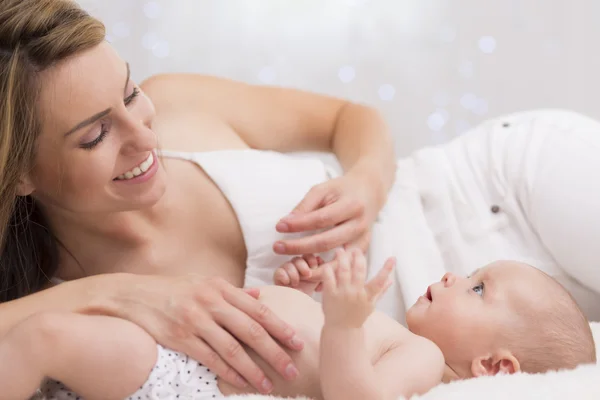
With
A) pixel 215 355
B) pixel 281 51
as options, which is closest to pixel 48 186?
pixel 215 355

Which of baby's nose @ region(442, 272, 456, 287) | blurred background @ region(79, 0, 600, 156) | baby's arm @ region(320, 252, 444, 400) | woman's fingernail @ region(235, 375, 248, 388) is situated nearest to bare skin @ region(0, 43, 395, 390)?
woman's fingernail @ region(235, 375, 248, 388)

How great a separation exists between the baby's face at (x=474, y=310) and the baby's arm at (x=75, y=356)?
1.68ft

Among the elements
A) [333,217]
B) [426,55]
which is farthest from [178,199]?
[426,55]

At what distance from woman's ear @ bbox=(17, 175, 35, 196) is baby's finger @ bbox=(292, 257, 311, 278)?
54cm

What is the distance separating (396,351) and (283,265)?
1.33 feet

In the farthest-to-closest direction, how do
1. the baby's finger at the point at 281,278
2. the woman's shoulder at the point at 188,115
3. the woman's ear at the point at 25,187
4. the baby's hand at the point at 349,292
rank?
the woman's shoulder at the point at 188,115, the baby's finger at the point at 281,278, the woman's ear at the point at 25,187, the baby's hand at the point at 349,292

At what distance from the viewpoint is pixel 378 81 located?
2.59m

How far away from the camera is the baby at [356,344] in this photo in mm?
1086

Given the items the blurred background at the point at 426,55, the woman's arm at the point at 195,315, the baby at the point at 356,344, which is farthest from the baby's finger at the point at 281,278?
the blurred background at the point at 426,55

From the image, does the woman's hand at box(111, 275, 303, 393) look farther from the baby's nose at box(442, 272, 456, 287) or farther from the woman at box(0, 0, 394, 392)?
the baby's nose at box(442, 272, 456, 287)

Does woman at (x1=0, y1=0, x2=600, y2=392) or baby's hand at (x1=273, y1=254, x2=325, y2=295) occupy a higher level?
woman at (x1=0, y1=0, x2=600, y2=392)

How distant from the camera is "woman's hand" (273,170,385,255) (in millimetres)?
1533

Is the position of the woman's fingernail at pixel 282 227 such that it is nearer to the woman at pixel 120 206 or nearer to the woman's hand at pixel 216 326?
the woman at pixel 120 206

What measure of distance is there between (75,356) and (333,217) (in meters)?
0.63
